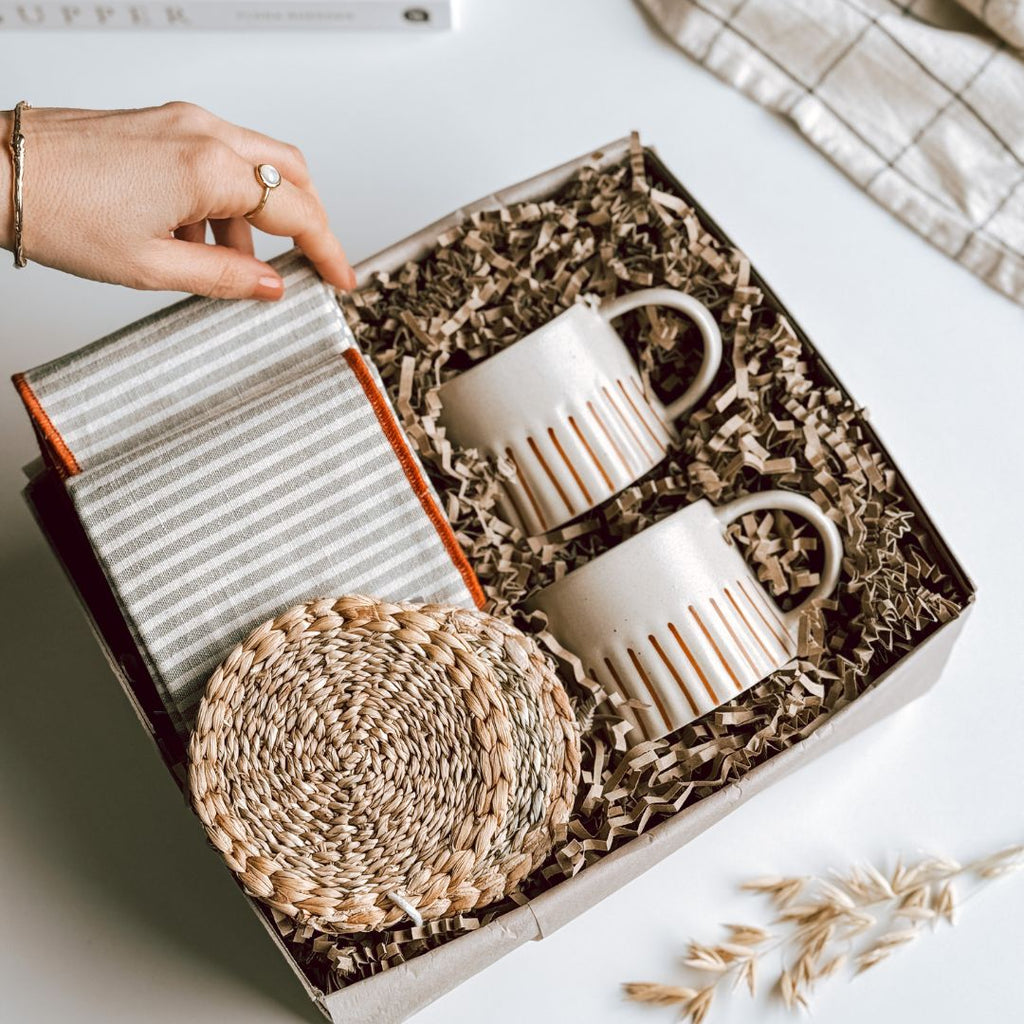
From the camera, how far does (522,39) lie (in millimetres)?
938

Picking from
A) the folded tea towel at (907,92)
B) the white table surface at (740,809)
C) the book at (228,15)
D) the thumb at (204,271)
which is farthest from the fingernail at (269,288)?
the folded tea towel at (907,92)

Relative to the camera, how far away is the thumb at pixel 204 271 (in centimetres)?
64

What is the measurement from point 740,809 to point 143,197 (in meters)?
0.58

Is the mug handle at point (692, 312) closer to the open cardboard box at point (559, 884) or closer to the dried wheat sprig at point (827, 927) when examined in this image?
the open cardboard box at point (559, 884)

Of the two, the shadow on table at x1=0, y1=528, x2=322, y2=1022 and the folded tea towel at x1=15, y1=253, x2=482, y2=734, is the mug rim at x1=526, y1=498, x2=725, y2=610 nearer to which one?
the folded tea towel at x1=15, y1=253, x2=482, y2=734

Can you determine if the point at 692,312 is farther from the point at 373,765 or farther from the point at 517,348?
the point at 373,765

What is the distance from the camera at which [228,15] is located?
920mm

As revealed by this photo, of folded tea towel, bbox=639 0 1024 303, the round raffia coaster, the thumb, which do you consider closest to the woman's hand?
the thumb

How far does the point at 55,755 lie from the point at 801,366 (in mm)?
598

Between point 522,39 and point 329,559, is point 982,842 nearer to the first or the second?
point 329,559

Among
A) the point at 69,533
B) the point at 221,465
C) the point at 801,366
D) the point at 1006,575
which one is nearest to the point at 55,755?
the point at 69,533

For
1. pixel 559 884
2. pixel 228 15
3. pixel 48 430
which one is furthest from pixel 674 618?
pixel 228 15

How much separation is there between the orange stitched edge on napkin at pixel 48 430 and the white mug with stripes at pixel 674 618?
0.30m

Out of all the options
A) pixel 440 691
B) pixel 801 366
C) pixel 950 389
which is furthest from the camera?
pixel 950 389
